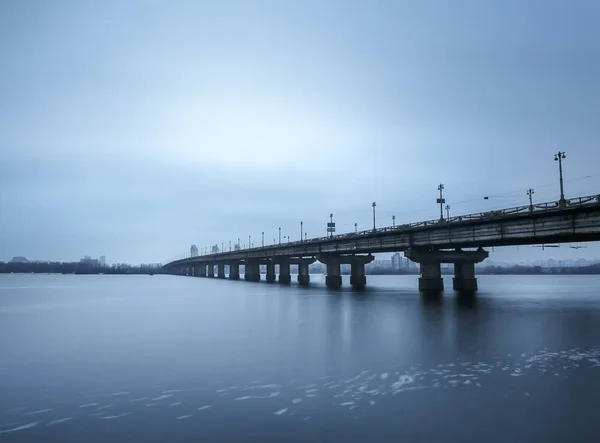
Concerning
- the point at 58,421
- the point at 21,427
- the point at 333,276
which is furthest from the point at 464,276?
the point at 21,427

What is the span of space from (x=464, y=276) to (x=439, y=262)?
503 inches

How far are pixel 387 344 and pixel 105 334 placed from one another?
2243 cm

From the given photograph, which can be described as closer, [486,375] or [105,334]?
[486,375]

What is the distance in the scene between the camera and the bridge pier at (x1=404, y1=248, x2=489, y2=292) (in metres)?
77.5

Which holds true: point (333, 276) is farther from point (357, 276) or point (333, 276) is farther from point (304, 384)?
point (304, 384)

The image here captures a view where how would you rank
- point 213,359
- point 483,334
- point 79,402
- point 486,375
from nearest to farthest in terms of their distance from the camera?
point 79,402 → point 486,375 → point 213,359 → point 483,334

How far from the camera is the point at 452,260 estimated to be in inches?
3204

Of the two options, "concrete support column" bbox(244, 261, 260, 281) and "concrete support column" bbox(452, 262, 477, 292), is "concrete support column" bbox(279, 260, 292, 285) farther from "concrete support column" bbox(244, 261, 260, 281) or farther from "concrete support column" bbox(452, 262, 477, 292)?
"concrete support column" bbox(452, 262, 477, 292)

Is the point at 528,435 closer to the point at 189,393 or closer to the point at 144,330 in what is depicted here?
the point at 189,393

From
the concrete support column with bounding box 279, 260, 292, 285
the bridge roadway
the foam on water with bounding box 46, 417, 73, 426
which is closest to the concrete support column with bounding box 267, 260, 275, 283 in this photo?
the concrete support column with bounding box 279, 260, 292, 285

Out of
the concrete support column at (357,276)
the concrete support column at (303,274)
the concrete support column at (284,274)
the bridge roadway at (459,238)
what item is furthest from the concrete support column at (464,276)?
the concrete support column at (284,274)

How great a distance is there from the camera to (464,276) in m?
89.8

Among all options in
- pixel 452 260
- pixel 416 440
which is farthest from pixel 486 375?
pixel 452 260

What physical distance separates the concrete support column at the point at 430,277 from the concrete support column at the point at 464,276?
22.9ft
